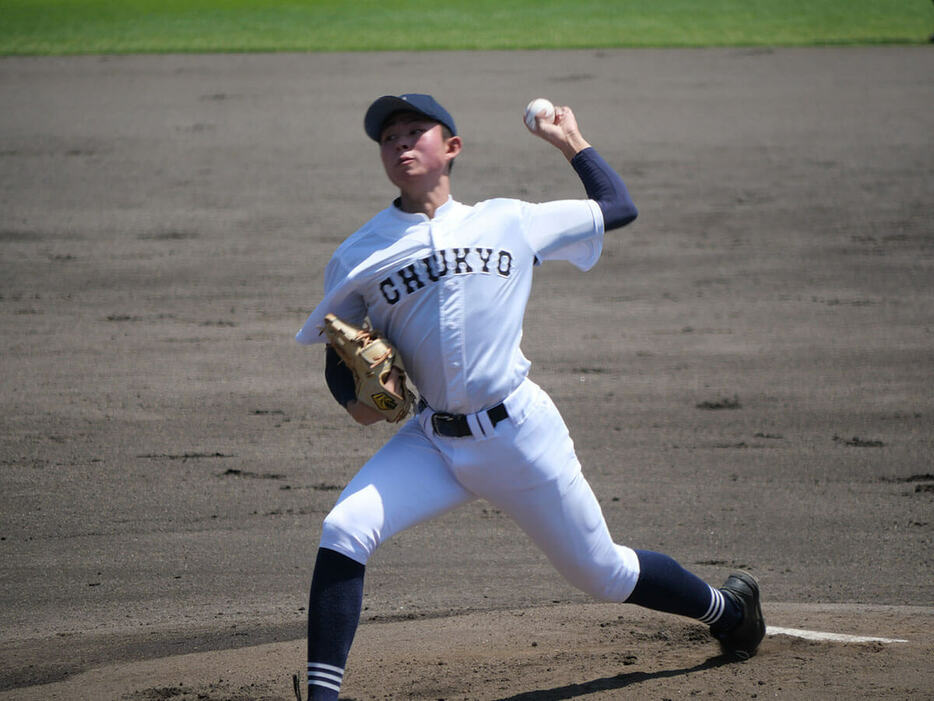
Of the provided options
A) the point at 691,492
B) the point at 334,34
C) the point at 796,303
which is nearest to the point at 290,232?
the point at 796,303

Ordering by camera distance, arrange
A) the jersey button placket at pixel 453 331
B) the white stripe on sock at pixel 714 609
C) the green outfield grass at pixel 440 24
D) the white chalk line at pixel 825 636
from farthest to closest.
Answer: the green outfield grass at pixel 440 24 → the white chalk line at pixel 825 636 → the white stripe on sock at pixel 714 609 → the jersey button placket at pixel 453 331

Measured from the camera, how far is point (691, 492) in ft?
17.0

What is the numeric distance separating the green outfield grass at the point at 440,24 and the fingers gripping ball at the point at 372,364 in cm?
1283

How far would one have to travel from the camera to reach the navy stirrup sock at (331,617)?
9.18 feet

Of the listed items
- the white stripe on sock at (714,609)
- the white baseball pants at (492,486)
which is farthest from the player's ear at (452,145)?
the white stripe on sock at (714,609)

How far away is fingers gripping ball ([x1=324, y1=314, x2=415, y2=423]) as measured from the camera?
9.43 ft

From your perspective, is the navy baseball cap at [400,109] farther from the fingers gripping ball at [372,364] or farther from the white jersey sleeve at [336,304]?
the fingers gripping ball at [372,364]

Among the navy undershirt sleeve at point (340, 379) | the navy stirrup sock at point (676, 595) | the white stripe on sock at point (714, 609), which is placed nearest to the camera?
the navy undershirt sleeve at point (340, 379)

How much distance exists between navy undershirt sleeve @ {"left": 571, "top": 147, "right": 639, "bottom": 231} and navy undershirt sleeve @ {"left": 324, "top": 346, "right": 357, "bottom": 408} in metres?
0.79

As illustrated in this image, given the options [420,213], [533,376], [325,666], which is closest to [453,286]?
A: [420,213]

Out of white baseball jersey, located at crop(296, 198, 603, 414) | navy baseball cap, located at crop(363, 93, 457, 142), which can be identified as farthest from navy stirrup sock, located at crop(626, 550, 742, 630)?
navy baseball cap, located at crop(363, 93, 457, 142)

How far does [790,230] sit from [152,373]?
16.9ft

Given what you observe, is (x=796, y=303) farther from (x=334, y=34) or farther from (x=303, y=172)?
(x=334, y=34)

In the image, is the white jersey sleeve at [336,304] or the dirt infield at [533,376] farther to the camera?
the dirt infield at [533,376]
